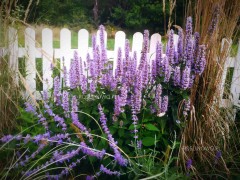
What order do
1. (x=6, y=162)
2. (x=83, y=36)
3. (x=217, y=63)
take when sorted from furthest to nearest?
(x=83, y=36) → (x=217, y=63) → (x=6, y=162)

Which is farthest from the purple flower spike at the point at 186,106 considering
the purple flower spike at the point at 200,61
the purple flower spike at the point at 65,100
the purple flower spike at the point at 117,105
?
the purple flower spike at the point at 65,100

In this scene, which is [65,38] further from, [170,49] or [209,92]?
[209,92]

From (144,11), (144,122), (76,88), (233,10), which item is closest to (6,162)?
(76,88)

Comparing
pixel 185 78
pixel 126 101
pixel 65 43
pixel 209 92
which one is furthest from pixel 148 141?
pixel 65 43

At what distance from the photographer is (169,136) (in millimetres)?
2115

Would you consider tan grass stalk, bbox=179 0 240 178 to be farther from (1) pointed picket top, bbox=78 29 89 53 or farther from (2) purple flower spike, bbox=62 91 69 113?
(1) pointed picket top, bbox=78 29 89 53

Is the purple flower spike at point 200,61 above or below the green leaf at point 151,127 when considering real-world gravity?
above

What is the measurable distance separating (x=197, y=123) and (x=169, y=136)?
0.76ft

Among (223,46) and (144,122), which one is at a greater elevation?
(223,46)

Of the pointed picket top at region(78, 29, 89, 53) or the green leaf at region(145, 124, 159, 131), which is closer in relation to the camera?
the green leaf at region(145, 124, 159, 131)

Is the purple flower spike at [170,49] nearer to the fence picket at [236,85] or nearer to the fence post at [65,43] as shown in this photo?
the fence picket at [236,85]

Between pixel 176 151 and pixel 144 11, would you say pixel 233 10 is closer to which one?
pixel 176 151

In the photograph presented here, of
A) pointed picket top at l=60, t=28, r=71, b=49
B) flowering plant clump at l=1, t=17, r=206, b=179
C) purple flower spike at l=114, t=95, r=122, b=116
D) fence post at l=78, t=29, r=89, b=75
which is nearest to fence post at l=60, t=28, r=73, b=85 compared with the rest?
pointed picket top at l=60, t=28, r=71, b=49

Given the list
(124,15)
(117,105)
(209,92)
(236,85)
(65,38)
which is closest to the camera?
(117,105)
